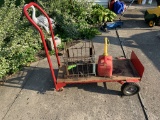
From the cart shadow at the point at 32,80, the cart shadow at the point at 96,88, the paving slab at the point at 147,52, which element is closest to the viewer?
the paving slab at the point at 147,52

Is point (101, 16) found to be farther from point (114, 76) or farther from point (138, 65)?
point (114, 76)

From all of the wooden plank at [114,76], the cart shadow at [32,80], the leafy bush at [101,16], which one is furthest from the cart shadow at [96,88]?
the leafy bush at [101,16]

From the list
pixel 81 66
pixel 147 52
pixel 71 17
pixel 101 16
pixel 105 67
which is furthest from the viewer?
pixel 101 16

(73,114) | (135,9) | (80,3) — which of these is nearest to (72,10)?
(80,3)

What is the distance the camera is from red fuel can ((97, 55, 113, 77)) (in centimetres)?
380

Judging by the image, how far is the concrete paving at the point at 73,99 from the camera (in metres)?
3.60

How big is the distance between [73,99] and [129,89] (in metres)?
1.16

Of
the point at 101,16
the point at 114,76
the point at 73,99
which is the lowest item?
the point at 73,99

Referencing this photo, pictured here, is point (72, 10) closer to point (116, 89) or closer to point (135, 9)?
point (135, 9)

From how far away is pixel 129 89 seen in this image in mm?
3873

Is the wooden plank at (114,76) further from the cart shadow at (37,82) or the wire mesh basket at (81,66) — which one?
the cart shadow at (37,82)

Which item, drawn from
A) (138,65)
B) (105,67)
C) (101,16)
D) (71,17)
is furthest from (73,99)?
(101,16)

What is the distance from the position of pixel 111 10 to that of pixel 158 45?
117 inches

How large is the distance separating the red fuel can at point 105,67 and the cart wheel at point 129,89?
1.22 ft
